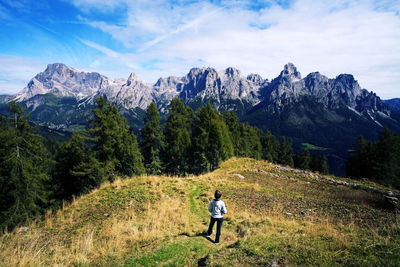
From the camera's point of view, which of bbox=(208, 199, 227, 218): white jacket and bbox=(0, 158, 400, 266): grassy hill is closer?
bbox=(0, 158, 400, 266): grassy hill

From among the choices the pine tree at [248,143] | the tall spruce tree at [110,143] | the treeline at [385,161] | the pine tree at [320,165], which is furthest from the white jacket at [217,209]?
the pine tree at [320,165]

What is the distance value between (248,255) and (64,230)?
1009 cm

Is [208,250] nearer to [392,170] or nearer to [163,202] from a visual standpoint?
[163,202]

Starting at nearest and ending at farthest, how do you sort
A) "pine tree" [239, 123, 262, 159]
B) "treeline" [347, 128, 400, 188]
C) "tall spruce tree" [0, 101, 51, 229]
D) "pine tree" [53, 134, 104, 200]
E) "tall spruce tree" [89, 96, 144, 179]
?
"tall spruce tree" [0, 101, 51, 229]
"pine tree" [53, 134, 104, 200]
"tall spruce tree" [89, 96, 144, 179]
"treeline" [347, 128, 400, 188]
"pine tree" [239, 123, 262, 159]

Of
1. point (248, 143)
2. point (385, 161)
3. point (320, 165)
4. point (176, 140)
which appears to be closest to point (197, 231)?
point (176, 140)

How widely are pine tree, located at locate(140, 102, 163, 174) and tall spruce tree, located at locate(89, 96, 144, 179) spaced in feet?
13.4

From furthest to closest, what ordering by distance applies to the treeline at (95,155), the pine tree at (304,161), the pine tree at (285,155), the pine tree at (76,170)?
the pine tree at (285,155) < the pine tree at (304,161) < the pine tree at (76,170) < the treeline at (95,155)

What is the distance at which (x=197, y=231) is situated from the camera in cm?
1011

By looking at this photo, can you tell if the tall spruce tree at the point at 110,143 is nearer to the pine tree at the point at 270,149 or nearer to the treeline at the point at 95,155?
the treeline at the point at 95,155

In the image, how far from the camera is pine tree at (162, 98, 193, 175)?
36.8 meters

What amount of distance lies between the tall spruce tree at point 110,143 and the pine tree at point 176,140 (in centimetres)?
740

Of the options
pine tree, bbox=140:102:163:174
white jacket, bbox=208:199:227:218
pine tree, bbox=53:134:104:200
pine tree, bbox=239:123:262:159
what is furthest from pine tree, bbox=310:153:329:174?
white jacket, bbox=208:199:227:218

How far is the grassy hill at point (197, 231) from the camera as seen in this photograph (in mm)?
6266

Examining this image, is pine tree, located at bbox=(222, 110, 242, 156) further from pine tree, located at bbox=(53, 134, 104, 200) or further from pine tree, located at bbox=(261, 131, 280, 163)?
pine tree, located at bbox=(53, 134, 104, 200)
